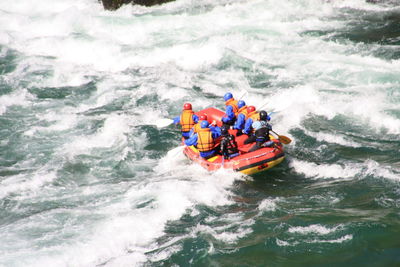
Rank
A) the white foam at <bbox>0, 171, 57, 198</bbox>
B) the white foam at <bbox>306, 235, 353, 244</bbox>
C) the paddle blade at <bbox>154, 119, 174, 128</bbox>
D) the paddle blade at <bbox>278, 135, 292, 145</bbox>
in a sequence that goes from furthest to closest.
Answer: the paddle blade at <bbox>154, 119, 174, 128</bbox> < the paddle blade at <bbox>278, 135, 292, 145</bbox> < the white foam at <bbox>0, 171, 57, 198</bbox> < the white foam at <bbox>306, 235, 353, 244</bbox>

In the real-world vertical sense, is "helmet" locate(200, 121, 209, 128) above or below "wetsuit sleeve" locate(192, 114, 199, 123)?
above

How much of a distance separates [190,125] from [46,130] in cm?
408

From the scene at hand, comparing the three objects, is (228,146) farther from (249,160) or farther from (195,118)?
(195,118)

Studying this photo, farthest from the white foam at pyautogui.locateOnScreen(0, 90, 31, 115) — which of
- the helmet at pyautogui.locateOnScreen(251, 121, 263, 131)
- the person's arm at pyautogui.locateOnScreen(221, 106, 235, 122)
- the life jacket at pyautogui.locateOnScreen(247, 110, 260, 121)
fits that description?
the helmet at pyautogui.locateOnScreen(251, 121, 263, 131)

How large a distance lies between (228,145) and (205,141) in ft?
1.49

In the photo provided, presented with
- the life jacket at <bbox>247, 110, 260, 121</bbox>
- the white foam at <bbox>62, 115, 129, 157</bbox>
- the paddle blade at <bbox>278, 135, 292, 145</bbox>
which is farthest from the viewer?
the white foam at <bbox>62, 115, 129, 157</bbox>

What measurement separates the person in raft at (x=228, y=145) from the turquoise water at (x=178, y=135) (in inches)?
16.4

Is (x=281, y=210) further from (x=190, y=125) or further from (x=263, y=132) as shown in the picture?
(x=190, y=125)

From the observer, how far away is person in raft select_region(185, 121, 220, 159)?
8641mm

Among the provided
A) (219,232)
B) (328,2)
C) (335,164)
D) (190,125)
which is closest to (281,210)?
(219,232)

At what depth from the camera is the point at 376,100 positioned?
36.4ft

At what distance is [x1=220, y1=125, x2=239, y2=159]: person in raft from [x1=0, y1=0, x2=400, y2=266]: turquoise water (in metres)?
0.42

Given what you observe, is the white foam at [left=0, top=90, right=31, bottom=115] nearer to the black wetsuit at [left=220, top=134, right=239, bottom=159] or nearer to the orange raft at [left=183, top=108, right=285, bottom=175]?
the orange raft at [left=183, top=108, right=285, bottom=175]

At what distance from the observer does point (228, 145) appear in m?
8.68
